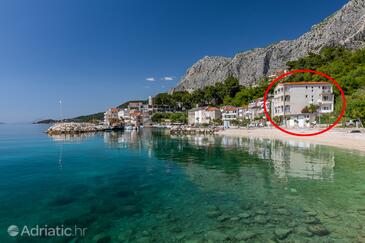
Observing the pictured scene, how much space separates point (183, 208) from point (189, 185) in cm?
371

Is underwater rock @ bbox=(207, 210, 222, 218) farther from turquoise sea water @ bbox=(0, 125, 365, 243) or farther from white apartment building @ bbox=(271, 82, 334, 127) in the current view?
white apartment building @ bbox=(271, 82, 334, 127)

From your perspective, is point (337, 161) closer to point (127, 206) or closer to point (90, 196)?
point (127, 206)

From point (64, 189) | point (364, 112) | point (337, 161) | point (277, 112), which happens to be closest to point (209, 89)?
point (277, 112)

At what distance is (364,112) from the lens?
35219 millimetres

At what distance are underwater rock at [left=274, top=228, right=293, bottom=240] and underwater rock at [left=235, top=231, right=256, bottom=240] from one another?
741mm

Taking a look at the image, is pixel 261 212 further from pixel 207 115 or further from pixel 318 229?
pixel 207 115

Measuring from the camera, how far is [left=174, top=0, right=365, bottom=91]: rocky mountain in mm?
116787

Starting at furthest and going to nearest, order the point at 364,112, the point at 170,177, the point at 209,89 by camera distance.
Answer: the point at 209,89
the point at 364,112
the point at 170,177

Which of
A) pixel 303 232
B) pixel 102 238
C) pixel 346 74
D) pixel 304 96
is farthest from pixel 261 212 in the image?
pixel 346 74

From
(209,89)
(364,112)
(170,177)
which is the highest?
(209,89)

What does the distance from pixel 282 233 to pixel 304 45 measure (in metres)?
166

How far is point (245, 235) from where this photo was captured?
707cm

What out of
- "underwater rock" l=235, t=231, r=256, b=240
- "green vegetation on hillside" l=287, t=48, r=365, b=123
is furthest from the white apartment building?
"underwater rock" l=235, t=231, r=256, b=240

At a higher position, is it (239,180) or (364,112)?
(364,112)
